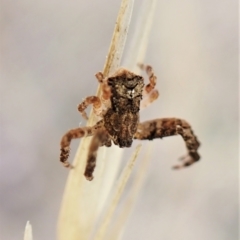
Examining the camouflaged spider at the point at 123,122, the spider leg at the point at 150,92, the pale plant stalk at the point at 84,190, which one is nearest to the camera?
the pale plant stalk at the point at 84,190

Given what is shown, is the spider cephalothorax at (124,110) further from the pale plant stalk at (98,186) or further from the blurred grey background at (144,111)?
the blurred grey background at (144,111)

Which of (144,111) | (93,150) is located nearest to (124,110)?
(93,150)

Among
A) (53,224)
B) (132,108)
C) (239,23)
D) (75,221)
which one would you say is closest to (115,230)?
(75,221)

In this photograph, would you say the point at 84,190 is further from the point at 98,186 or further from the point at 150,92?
the point at 150,92

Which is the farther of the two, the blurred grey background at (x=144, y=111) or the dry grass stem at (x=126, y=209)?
the blurred grey background at (x=144, y=111)

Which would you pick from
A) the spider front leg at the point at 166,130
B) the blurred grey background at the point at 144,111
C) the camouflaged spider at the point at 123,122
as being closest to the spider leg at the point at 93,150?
the camouflaged spider at the point at 123,122

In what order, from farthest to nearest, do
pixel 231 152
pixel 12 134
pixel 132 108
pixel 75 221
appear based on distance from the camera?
1. pixel 231 152
2. pixel 12 134
3. pixel 132 108
4. pixel 75 221

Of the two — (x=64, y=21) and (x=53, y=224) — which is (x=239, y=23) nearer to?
(x=64, y=21)

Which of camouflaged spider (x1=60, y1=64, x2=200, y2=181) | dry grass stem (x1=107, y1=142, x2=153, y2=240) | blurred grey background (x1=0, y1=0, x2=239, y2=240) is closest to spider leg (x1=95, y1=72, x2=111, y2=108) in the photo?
camouflaged spider (x1=60, y1=64, x2=200, y2=181)
